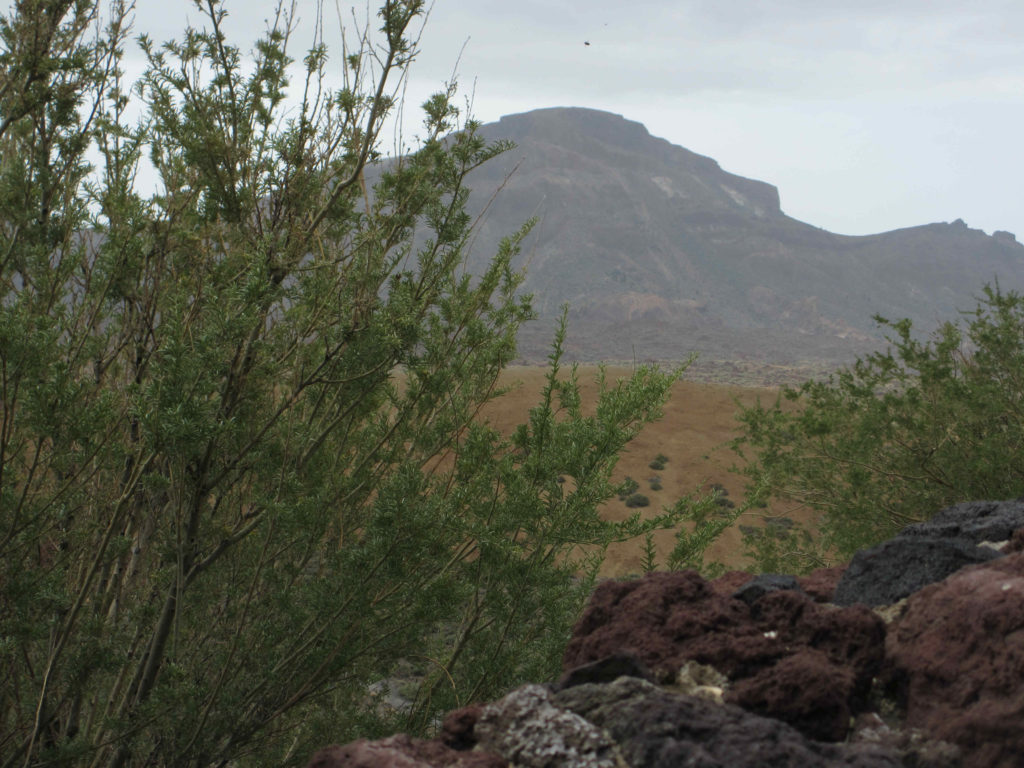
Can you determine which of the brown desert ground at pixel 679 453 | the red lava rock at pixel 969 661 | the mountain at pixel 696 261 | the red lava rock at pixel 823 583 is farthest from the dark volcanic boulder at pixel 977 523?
the mountain at pixel 696 261

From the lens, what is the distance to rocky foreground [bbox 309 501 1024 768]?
58.4 inches

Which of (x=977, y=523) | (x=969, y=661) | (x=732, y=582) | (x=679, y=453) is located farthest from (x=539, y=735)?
(x=679, y=453)

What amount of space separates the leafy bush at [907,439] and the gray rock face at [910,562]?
523cm

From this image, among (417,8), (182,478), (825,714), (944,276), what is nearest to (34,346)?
(182,478)

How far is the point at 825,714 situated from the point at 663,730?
1.15 feet

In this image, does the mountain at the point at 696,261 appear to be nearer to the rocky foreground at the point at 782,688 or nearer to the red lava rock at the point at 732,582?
the red lava rock at the point at 732,582

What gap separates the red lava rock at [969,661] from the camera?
1.44m

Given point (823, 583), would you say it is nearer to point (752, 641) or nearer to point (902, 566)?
point (902, 566)

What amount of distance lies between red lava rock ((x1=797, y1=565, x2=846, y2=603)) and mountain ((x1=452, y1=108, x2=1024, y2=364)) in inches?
2718

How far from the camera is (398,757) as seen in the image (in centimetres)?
159

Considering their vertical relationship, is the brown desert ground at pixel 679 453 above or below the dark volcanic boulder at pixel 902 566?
below

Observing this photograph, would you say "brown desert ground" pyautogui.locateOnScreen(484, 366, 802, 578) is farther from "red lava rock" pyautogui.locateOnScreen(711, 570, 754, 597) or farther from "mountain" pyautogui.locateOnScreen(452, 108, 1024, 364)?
"mountain" pyautogui.locateOnScreen(452, 108, 1024, 364)

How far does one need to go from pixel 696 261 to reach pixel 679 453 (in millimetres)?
95030

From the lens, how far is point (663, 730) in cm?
155
